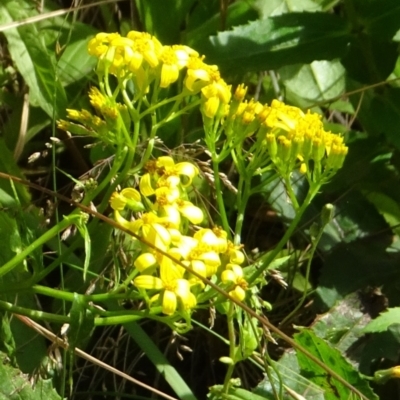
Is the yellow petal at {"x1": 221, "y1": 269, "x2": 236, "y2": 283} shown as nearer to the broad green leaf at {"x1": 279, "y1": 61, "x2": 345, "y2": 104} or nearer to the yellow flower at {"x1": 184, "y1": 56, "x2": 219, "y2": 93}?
the yellow flower at {"x1": 184, "y1": 56, "x2": 219, "y2": 93}

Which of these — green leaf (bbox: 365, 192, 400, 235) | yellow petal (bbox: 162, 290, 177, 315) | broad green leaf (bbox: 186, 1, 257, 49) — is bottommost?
green leaf (bbox: 365, 192, 400, 235)

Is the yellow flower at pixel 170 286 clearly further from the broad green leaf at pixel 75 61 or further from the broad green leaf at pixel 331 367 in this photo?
the broad green leaf at pixel 75 61

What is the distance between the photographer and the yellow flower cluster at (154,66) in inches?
40.4

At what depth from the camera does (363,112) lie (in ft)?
5.41

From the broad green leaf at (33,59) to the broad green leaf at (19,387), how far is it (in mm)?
553

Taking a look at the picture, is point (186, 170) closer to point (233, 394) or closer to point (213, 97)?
point (213, 97)

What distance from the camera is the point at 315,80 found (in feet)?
5.50

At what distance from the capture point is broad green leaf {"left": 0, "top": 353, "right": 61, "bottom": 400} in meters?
1.09

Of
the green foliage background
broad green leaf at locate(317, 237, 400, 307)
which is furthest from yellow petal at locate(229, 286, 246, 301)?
broad green leaf at locate(317, 237, 400, 307)

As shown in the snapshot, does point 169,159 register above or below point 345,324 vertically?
above

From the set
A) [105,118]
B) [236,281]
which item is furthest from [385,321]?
[105,118]

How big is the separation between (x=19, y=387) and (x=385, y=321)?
22.1 inches

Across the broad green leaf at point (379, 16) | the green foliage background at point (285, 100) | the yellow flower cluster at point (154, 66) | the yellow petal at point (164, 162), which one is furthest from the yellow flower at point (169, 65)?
the broad green leaf at point (379, 16)

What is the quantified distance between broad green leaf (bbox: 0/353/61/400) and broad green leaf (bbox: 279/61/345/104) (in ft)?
2.76
